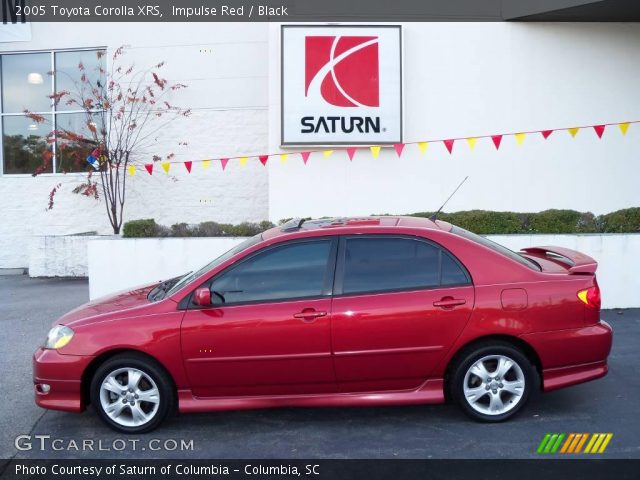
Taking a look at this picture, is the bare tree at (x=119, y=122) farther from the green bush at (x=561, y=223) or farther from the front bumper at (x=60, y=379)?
the front bumper at (x=60, y=379)

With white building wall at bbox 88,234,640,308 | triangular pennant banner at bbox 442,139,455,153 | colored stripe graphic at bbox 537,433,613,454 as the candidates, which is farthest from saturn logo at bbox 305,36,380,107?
colored stripe graphic at bbox 537,433,613,454

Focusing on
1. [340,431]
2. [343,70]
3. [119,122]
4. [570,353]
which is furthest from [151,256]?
[570,353]

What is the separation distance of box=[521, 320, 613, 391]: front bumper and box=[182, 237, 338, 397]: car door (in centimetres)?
152

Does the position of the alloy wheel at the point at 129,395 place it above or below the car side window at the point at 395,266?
below

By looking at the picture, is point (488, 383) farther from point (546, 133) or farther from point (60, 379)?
point (546, 133)

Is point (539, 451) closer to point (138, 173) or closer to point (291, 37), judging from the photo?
point (291, 37)

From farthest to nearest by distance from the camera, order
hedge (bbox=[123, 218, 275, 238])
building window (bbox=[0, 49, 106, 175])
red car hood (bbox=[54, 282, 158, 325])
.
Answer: building window (bbox=[0, 49, 106, 175]) < hedge (bbox=[123, 218, 275, 238]) < red car hood (bbox=[54, 282, 158, 325])

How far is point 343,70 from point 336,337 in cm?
647

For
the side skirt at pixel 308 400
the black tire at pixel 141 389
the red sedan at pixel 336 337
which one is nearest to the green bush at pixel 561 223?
the red sedan at pixel 336 337

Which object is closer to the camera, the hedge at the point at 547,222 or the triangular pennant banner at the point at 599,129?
the hedge at the point at 547,222

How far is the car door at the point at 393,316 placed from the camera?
→ 16.3ft

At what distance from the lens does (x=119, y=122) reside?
511 inches

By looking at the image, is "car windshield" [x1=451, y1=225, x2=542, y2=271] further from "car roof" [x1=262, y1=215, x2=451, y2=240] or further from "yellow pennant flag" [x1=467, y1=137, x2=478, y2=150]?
"yellow pennant flag" [x1=467, y1=137, x2=478, y2=150]

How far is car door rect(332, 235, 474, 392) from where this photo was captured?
196 inches
